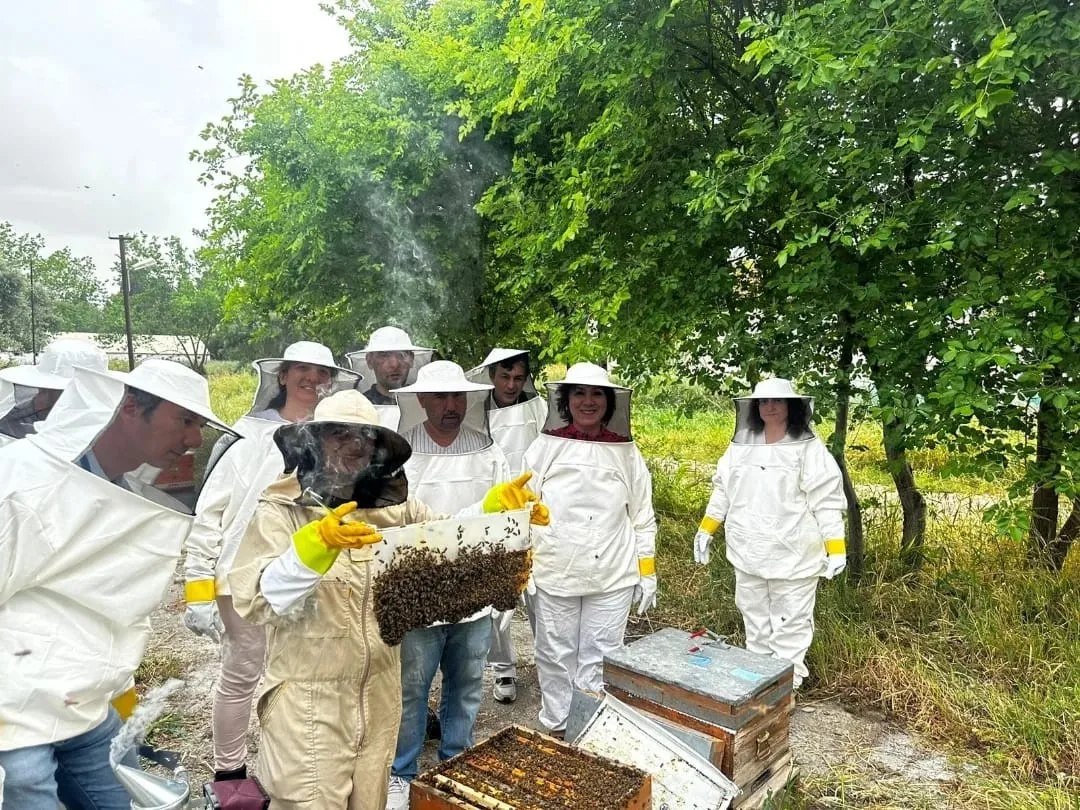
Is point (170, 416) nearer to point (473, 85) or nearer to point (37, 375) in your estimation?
point (37, 375)

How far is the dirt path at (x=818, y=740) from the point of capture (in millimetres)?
Result: 3393

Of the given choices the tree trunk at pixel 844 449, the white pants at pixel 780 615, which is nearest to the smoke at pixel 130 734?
the white pants at pixel 780 615

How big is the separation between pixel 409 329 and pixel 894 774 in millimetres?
5599

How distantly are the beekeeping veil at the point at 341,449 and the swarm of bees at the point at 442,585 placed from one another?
0.25 meters

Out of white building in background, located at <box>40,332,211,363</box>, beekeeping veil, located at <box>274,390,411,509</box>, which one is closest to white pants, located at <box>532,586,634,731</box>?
beekeeping veil, located at <box>274,390,411,509</box>

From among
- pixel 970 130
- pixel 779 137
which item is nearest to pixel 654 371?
pixel 779 137

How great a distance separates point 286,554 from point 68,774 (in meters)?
0.83

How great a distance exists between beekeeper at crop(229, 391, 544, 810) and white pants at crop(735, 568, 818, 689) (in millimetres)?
2560

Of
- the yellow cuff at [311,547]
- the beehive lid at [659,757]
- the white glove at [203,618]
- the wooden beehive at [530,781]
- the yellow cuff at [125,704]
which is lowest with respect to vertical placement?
the beehive lid at [659,757]

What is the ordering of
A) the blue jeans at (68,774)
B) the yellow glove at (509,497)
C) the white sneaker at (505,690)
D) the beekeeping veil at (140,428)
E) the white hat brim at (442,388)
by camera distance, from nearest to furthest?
1. the blue jeans at (68,774)
2. the beekeeping veil at (140,428)
3. the yellow glove at (509,497)
4. the white hat brim at (442,388)
5. the white sneaker at (505,690)

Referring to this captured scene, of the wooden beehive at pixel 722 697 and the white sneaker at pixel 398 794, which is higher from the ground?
the wooden beehive at pixel 722 697

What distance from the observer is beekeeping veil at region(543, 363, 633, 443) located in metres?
3.84

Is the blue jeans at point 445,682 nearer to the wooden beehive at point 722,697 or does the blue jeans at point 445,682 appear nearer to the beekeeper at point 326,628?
the wooden beehive at point 722,697

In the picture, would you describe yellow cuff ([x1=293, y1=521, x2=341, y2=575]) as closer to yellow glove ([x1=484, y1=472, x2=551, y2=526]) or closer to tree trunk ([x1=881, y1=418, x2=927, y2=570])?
yellow glove ([x1=484, y1=472, x2=551, y2=526])
